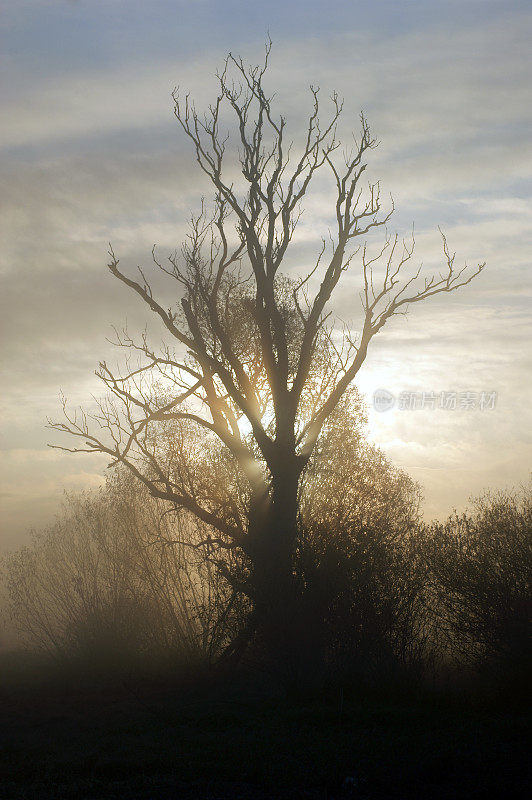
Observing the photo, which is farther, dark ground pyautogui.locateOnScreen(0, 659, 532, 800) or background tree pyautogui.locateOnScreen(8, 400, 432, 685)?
background tree pyautogui.locateOnScreen(8, 400, 432, 685)

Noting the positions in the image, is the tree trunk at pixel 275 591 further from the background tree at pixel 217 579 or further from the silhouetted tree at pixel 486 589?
the silhouetted tree at pixel 486 589

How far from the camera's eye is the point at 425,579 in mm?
15438

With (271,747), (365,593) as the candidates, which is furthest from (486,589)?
(271,747)

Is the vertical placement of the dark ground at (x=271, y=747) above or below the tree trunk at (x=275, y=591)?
below

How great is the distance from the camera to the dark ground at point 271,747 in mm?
9094

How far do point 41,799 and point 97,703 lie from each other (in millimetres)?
7339

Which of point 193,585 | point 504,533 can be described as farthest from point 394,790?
point 193,585

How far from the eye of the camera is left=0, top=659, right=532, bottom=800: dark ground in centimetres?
909

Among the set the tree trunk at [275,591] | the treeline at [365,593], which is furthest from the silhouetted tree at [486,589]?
the tree trunk at [275,591]

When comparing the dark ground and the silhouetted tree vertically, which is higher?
the silhouetted tree

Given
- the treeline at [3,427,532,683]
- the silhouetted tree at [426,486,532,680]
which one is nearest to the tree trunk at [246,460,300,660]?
the treeline at [3,427,532,683]

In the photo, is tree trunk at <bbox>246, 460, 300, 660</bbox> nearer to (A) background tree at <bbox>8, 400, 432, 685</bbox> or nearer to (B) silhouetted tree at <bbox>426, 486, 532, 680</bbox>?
(A) background tree at <bbox>8, 400, 432, 685</bbox>

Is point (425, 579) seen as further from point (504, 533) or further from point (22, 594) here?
point (22, 594)

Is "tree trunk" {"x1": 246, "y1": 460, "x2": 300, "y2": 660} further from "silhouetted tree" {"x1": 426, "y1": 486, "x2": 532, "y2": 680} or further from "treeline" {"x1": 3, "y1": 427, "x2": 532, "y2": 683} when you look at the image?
"silhouetted tree" {"x1": 426, "y1": 486, "x2": 532, "y2": 680}
